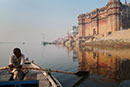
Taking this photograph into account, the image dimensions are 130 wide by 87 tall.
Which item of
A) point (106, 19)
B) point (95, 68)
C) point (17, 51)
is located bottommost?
point (95, 68)

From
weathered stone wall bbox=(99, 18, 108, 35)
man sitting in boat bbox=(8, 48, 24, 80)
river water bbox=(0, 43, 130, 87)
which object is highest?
weathered stone wall bbox=(99, 18, 108, 35)

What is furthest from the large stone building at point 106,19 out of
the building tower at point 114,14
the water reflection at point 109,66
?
the water reflection at point 109,66

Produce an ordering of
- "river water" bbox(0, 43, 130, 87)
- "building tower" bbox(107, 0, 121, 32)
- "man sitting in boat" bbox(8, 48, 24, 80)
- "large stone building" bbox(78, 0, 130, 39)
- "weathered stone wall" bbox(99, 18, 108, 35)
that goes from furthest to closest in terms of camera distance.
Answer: "weathered stone wall" bbox(99, 18, 108, 35) → "large stone building" bbox(78, 0, 130, 39) → "building tower" bbox(107, 0, 121, 32) → "river water" bbox(0, 43, 130, 87) → "man sitting in boat" bbox(8, 48, 24, 80)

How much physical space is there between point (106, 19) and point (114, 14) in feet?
22.0

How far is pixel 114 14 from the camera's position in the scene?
41.9 m

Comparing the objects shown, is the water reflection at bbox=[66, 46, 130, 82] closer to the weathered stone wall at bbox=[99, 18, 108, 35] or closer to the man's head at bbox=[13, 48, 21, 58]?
the man's head at bbox=[13, 48, 21, 58]

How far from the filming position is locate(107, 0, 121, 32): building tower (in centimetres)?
4150

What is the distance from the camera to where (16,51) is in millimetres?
4293

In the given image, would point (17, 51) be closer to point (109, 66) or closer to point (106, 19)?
point (109, 66)

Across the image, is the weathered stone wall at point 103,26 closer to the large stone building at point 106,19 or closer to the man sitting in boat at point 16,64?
the large stone building at point 106,19

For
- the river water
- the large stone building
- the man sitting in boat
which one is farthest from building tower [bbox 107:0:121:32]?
the man sitting in boat

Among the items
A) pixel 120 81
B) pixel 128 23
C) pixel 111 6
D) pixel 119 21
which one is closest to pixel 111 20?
pixel 119 21

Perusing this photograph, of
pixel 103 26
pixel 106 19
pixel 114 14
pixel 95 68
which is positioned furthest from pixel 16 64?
pixel 106 19

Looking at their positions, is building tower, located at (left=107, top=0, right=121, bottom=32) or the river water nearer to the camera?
the river water
